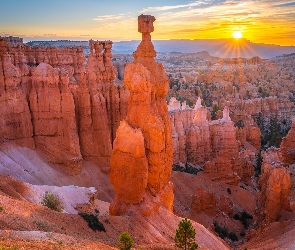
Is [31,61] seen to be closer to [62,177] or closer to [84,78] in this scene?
[84,78]

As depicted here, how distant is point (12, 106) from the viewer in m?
24.8

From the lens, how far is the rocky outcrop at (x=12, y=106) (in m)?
24.2

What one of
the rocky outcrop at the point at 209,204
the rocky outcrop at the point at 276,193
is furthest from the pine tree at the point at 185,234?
the rocky outcrop at the point at 209,204

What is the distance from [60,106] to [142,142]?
37.0 feet

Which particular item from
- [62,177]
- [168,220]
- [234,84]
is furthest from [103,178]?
[234,84]

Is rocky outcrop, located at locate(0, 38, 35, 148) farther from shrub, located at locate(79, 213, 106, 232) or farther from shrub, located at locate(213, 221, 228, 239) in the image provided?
shrub, located at locate(213, 221, 228, 239)

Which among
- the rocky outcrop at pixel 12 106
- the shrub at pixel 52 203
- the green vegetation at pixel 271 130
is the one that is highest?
the rocky outcrop at pixel 12 106

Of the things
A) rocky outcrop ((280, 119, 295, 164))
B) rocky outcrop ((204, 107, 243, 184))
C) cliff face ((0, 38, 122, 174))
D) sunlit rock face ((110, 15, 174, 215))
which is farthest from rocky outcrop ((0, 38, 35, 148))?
rocky outcrop ((280, 119, 295, 164))

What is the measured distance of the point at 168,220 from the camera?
1842 cm

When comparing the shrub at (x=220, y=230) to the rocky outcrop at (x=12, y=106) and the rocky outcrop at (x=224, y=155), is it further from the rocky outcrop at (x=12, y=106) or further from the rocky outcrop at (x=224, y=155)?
the rocky outcrop at (x=12, y=106)

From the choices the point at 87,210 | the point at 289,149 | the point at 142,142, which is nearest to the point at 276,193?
the point at 142,142

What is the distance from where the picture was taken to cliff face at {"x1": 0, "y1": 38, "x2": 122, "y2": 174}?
24.9 meters

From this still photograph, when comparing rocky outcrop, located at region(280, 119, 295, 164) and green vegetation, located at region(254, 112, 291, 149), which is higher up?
rocky outcrop, located at region(280, 119, 295, 164)

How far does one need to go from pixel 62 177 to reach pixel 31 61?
10.3m
